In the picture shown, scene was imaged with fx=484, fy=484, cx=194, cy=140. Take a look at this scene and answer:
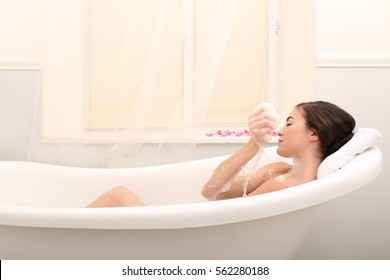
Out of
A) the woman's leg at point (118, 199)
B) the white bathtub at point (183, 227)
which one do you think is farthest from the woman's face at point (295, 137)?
the woman's leg at point (118, 199)

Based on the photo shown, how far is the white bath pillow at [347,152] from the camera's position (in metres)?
1.65

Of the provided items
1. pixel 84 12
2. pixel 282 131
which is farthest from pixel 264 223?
A: pixel 84 12

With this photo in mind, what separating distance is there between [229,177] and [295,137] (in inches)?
11.4

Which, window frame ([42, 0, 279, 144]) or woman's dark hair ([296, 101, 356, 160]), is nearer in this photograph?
woman's dark hair ([296, 101, 356, 160])

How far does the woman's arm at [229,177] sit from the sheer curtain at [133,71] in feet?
1.28

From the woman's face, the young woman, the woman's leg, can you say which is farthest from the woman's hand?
the woman's leg

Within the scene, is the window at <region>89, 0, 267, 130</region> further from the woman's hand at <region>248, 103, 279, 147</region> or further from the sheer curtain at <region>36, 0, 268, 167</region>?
the woman's hand at <region>248, 103, 279, 147</region>

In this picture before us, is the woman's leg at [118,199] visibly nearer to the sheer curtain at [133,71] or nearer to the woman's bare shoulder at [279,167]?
the sheer curtain at [133,71]

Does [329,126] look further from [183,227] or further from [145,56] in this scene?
[145,56]

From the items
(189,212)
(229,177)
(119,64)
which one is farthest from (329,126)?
(119,64)

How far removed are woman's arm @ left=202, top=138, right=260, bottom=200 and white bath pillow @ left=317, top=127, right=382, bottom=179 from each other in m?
0.24

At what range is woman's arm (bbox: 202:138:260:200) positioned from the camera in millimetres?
1761

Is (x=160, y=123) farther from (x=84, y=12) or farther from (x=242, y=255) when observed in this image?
(x=242, y=255)

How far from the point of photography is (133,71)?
7.34 feet
